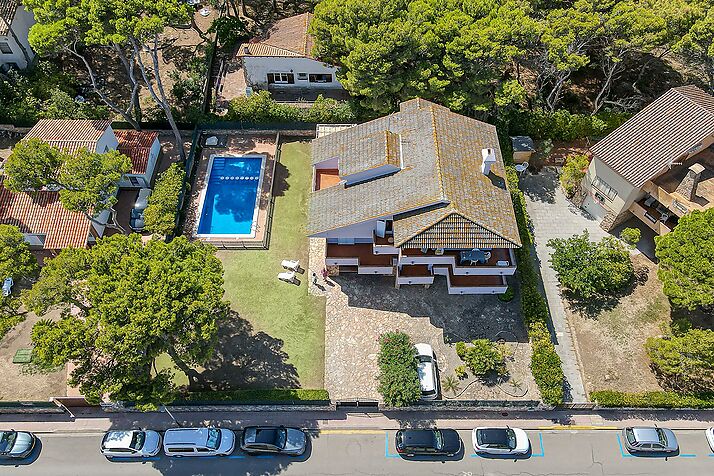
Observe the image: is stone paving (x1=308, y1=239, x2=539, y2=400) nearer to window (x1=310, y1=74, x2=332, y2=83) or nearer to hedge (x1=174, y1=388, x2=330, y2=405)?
hedge (x1=174, y1=388, x2=330, y2=405)

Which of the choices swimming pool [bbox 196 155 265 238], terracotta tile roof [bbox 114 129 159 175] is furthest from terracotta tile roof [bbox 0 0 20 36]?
swimming pool [bbox 196 155 265 238]

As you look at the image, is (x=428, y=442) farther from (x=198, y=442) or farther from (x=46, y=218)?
(x=46, y=218)

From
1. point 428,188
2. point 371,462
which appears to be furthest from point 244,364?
point 428,188

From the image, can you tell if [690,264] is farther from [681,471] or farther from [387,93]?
[387,93]

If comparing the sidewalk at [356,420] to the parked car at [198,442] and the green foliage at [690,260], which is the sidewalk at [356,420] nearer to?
the parked car at [198,442]

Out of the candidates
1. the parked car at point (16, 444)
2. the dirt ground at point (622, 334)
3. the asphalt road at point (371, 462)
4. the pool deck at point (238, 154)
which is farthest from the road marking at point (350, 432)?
the parked car at point (16, 444)
